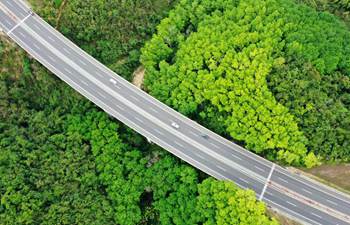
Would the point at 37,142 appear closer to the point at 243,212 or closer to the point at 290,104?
the point at 243,212

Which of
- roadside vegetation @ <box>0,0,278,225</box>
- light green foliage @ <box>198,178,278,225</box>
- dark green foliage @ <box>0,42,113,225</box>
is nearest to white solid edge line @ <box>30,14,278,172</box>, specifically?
roadside vegetation @ <box>0,0,278,225</box>

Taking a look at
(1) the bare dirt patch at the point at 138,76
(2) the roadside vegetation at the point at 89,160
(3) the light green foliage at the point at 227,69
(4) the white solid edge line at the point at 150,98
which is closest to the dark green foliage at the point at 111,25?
(2) the roadside vegetation at the point at 89,160

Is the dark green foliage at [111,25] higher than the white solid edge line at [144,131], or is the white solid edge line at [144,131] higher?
the dark green foliage at [111,25]

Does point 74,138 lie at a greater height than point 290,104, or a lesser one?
lesser

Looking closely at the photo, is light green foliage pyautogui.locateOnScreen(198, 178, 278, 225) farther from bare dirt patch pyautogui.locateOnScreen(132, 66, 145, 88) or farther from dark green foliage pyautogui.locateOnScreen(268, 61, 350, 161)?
bare dirt patch pyautogui.locateOnScreen(132, 66, 145, 88)

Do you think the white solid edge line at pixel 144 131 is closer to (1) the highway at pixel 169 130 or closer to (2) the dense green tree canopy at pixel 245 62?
(1) the highway at pixel 169 130

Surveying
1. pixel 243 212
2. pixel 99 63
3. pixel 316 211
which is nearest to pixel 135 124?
pixel 99 63

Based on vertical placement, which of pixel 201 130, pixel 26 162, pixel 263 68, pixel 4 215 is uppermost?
pixel 263 68
